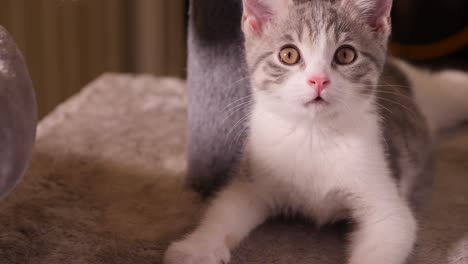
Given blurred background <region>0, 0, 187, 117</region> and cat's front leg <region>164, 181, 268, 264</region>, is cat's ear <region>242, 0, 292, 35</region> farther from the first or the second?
blurred background <region>0, 0, 187, 117</region>

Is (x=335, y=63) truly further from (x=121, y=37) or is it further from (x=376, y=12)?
(x=121, y=37)

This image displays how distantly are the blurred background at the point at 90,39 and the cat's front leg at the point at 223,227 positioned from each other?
105 cm

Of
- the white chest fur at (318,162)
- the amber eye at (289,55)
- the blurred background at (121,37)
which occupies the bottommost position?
the blurred background at (121,37)

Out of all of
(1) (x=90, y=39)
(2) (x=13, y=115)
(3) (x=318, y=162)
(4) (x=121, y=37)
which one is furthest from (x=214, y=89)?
(4) (x=121, y=37)

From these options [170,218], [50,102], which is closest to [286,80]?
[170,218]

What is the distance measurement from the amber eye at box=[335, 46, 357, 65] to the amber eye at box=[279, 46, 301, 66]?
88mm

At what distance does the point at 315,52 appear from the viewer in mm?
1184

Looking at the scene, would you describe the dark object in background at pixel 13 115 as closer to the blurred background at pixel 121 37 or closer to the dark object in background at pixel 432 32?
the blurred background at pixel 121 37

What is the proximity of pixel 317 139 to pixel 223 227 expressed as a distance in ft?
1.01

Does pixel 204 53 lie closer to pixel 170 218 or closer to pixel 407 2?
pixel 170 218

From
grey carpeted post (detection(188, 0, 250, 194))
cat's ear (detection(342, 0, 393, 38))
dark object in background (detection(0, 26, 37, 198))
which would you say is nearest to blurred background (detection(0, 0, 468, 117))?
grey carpeted post (detection(188, 0, 250, 194))

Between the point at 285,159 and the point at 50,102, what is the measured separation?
1.64 metres


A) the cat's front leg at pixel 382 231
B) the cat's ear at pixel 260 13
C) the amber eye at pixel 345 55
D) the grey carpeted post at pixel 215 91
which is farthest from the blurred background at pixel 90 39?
the cat's front leg at pixel 382 231

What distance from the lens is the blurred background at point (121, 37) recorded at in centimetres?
244
